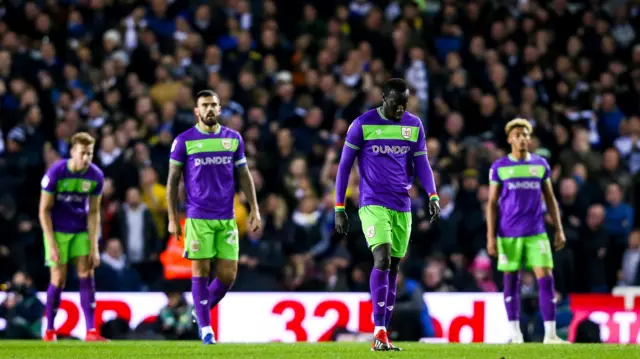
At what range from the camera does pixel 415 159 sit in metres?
11.5

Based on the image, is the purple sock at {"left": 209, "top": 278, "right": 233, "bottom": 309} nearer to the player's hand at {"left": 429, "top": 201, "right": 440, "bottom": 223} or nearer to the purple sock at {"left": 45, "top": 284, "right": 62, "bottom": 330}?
the purple sock at {"left": 45, "top": 284, "right": 62, "bottom": 330}

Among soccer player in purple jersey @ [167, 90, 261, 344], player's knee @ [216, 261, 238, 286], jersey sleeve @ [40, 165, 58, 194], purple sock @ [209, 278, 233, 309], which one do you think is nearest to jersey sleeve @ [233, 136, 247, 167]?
soccer player in purple jersey @ [167, 90, 261, 344]

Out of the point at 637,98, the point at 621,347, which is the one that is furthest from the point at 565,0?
the point at 621,347

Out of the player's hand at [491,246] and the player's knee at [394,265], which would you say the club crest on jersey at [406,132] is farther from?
the player's hand at [491,246]

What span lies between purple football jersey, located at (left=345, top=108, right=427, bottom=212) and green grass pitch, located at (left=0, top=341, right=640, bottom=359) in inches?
53.3

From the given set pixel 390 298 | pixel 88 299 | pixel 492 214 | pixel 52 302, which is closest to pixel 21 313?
pixel 52 302

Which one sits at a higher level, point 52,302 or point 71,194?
point 71,194

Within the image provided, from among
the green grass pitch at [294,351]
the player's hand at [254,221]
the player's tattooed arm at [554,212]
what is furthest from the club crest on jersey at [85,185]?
the player's tattooed arm at [554,212]

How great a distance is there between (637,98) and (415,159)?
1050 centimetres

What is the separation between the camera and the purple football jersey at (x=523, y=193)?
44.6 ft

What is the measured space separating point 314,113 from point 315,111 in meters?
0.03

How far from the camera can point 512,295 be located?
13.8 meters

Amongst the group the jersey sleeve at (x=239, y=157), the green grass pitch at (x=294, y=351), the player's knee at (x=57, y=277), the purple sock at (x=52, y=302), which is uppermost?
the jersey sleeve at (x=239, y=157)

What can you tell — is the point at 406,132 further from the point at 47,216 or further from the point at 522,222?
the point at 47,216
